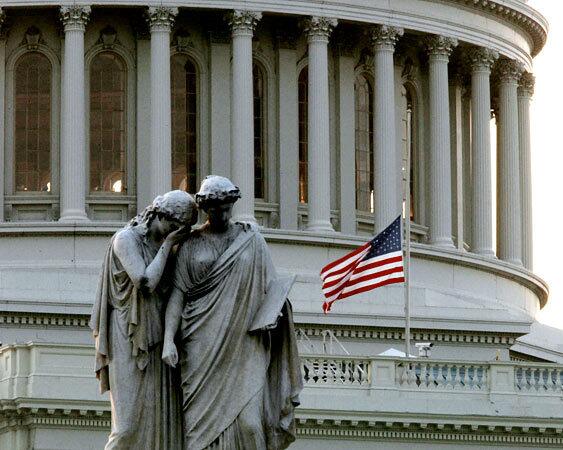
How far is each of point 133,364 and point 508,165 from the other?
72.0 m

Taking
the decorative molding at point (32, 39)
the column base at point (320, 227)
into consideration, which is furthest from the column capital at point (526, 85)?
the decorative molding at point (32, 39)

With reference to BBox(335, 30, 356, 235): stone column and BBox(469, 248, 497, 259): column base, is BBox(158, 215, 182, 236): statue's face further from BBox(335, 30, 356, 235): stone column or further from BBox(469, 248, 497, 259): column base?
BBox(469, 248, 497, 259): column base

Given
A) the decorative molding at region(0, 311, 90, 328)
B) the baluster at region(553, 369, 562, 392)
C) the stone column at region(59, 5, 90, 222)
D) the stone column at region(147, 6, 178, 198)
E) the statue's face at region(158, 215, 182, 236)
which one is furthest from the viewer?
the stone column at region(147, 6, 178, 198)

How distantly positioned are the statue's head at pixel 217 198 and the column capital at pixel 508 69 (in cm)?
6999

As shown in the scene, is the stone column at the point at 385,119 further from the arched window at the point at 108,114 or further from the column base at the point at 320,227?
the arched window at the point at 108,114

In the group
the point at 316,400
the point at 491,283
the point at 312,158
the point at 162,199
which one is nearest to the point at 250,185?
the point at 312,158

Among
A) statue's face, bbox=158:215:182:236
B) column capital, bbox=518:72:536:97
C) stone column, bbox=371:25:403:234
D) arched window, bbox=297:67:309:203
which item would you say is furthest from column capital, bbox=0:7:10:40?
statue's face, bbox=158:215:182:236

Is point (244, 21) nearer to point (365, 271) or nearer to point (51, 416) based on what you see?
point (365, 271)

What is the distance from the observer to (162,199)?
55.0 feet

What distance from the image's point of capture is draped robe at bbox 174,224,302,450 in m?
16.4

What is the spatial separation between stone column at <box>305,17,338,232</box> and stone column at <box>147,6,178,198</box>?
13.3 ft

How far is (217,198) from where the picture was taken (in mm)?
16703

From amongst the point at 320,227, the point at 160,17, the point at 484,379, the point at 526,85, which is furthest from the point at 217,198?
the point at 526,85

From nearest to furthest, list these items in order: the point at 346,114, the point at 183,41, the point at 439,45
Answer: the point at 183,41 < the point at 439,45 < the point at 346,114
